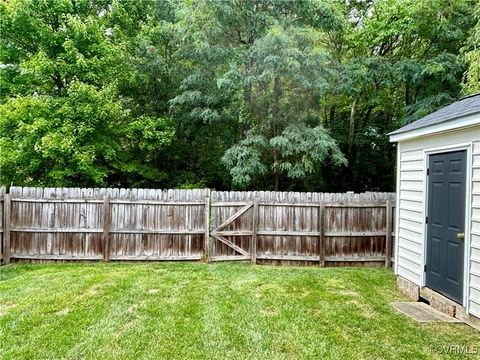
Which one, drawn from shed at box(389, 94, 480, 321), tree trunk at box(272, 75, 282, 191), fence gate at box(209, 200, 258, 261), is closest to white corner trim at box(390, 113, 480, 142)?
shed at box(389, 94, 480, 321)

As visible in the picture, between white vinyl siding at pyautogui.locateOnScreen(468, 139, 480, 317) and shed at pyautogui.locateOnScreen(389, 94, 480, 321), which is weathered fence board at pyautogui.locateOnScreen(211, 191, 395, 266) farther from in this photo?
white vinyl siding at pyautogui.locateOnScreen(468, 139, 480, 317)

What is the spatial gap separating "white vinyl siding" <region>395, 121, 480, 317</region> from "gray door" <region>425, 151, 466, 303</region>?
15cm

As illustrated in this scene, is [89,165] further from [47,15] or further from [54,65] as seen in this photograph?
[47,15]

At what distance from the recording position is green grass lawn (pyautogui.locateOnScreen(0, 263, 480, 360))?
3.28 m

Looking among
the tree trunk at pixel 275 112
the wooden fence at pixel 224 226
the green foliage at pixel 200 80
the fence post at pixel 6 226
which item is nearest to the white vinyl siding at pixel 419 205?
the wooden fence at pixel 224 226

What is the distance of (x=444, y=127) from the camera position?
4383 mm

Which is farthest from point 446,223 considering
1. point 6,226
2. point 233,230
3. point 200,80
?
point 200,80

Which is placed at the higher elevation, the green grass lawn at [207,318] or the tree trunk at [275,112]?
the tree trunk at [275,112]

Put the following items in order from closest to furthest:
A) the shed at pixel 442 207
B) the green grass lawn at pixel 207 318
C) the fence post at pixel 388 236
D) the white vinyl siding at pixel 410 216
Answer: the green grass lawn at pixel 207 318 < the shed at pixel 442 207 < the white vinyl siding at pixel 410 216 < the fence post at pixel 388 236

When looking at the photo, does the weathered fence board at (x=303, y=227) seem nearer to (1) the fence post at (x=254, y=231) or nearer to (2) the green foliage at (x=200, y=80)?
(1) the fence post at (x=254, y=231)

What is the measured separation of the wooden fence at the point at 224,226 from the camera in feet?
22.0

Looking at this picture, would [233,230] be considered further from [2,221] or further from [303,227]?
[2,221]

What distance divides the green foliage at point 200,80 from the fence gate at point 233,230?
94.3 inches

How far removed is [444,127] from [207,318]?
396cm
